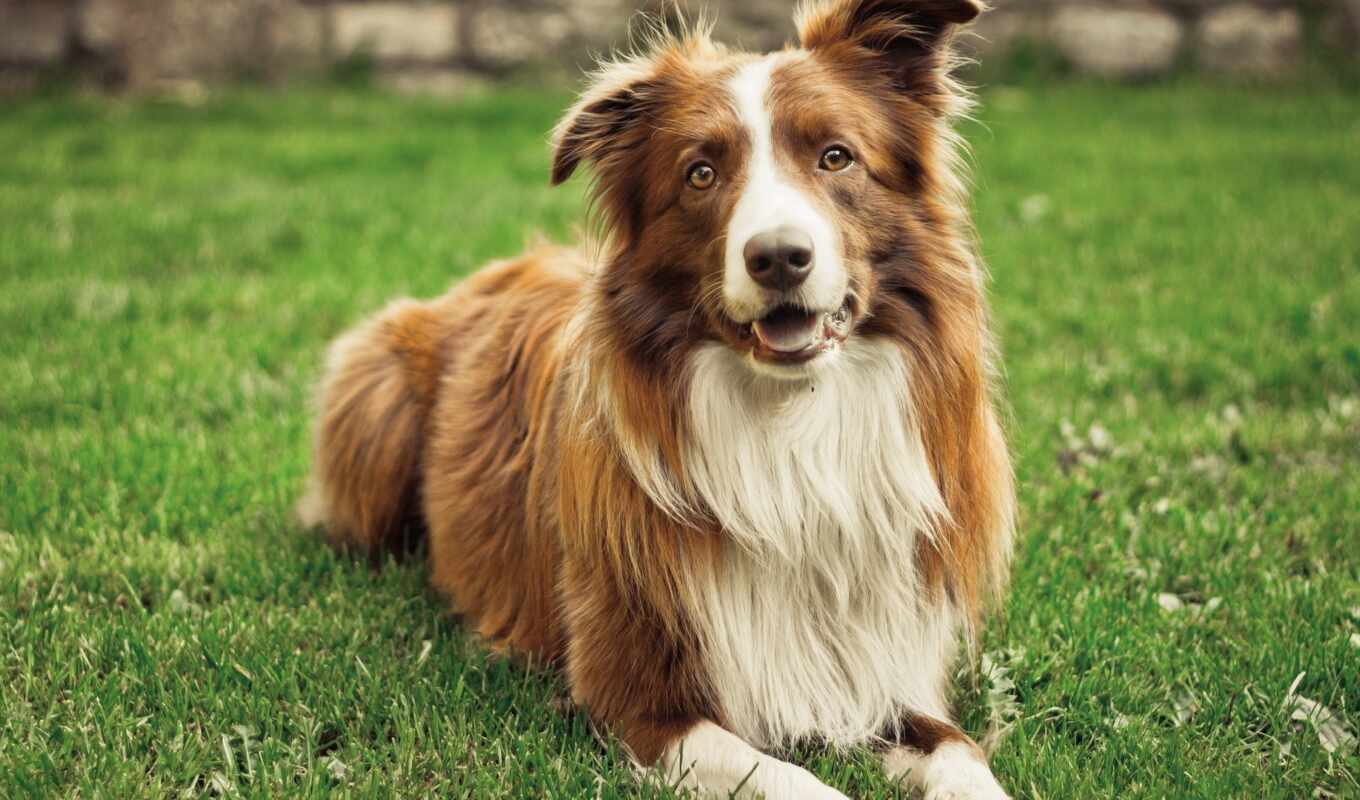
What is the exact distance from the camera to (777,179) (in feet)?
9.95

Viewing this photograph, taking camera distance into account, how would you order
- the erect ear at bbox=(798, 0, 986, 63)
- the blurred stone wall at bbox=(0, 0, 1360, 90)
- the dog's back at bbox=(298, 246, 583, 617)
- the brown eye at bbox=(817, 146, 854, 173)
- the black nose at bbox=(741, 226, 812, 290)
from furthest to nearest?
the blurred stone wall at bbox=(0, 0, 1360, 90) → the dog's back at bbox=(298, 246, 583, 617) → the erect ear at bbox=(798, 0, 986, 63) → the brown eye at bbox=(817, 146, 854, 173) → the black nose at bbox=(741, 226, 812, 290)

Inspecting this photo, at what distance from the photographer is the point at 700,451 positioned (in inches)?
123

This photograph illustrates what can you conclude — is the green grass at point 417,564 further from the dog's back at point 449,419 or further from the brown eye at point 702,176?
the brown eye at point 702,176

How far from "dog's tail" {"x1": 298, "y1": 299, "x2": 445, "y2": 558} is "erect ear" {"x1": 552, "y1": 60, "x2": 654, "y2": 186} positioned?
1114mm

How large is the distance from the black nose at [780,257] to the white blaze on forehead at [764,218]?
18 millimetres

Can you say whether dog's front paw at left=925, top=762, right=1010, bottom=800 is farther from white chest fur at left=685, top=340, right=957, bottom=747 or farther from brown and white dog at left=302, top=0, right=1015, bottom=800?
white chest fur at left=685, top=340, right=957, bottom=747

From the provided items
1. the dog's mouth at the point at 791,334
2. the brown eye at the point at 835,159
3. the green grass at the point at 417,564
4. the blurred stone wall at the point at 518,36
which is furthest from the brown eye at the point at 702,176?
the blurred stone wall at the point at 518,36

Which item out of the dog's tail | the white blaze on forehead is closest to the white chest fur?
the white blaze on forehead

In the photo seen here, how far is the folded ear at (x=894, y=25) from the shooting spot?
3.25m

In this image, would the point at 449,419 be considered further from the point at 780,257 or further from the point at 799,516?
the point at 780,257

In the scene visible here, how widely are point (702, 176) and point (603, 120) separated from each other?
0.37 metres

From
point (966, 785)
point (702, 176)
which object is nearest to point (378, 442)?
point (702, 176)

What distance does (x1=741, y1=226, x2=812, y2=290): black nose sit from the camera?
2846 millimetres

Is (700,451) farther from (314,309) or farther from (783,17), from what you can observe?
(783,17)
